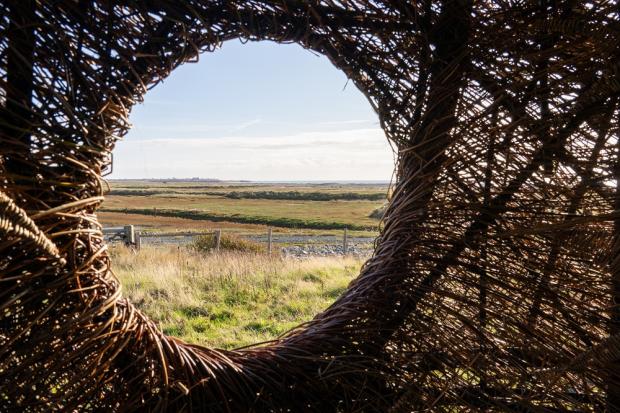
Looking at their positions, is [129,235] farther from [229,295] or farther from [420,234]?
[420,234]

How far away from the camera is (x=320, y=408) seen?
43.6 inches

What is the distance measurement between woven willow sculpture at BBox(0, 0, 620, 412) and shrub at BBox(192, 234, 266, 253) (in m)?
10.4

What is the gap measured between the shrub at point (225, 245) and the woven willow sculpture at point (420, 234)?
10.4 meters

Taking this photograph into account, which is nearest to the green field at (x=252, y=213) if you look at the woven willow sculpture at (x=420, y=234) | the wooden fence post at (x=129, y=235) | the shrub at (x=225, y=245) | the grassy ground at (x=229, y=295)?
the shrub at (x=225, y=245)

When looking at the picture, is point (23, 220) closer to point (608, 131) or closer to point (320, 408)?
point (320, 408)

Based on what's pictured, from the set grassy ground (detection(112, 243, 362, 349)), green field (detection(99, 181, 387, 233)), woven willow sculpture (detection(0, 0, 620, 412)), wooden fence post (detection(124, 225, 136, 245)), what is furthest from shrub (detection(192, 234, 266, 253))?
woven willow sculpture (detection(0, 0, 620, 412))

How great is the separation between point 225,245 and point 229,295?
6.91m

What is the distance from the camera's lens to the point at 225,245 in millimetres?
12000

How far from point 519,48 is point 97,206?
0.98m

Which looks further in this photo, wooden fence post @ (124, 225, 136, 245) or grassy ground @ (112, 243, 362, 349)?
wooden fence post @ (124, 225, 136, 245)

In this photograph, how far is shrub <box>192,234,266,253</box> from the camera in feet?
37.9

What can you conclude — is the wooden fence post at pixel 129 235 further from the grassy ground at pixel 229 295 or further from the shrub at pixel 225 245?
the grassy ground at pixel 229 295

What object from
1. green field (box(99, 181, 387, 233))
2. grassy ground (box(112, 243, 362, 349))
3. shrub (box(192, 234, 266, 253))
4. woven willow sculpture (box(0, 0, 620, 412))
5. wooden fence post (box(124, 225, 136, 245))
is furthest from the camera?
green field (box(99, 181, 387, 233))

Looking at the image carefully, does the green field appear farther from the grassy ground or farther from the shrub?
the grassy ground
